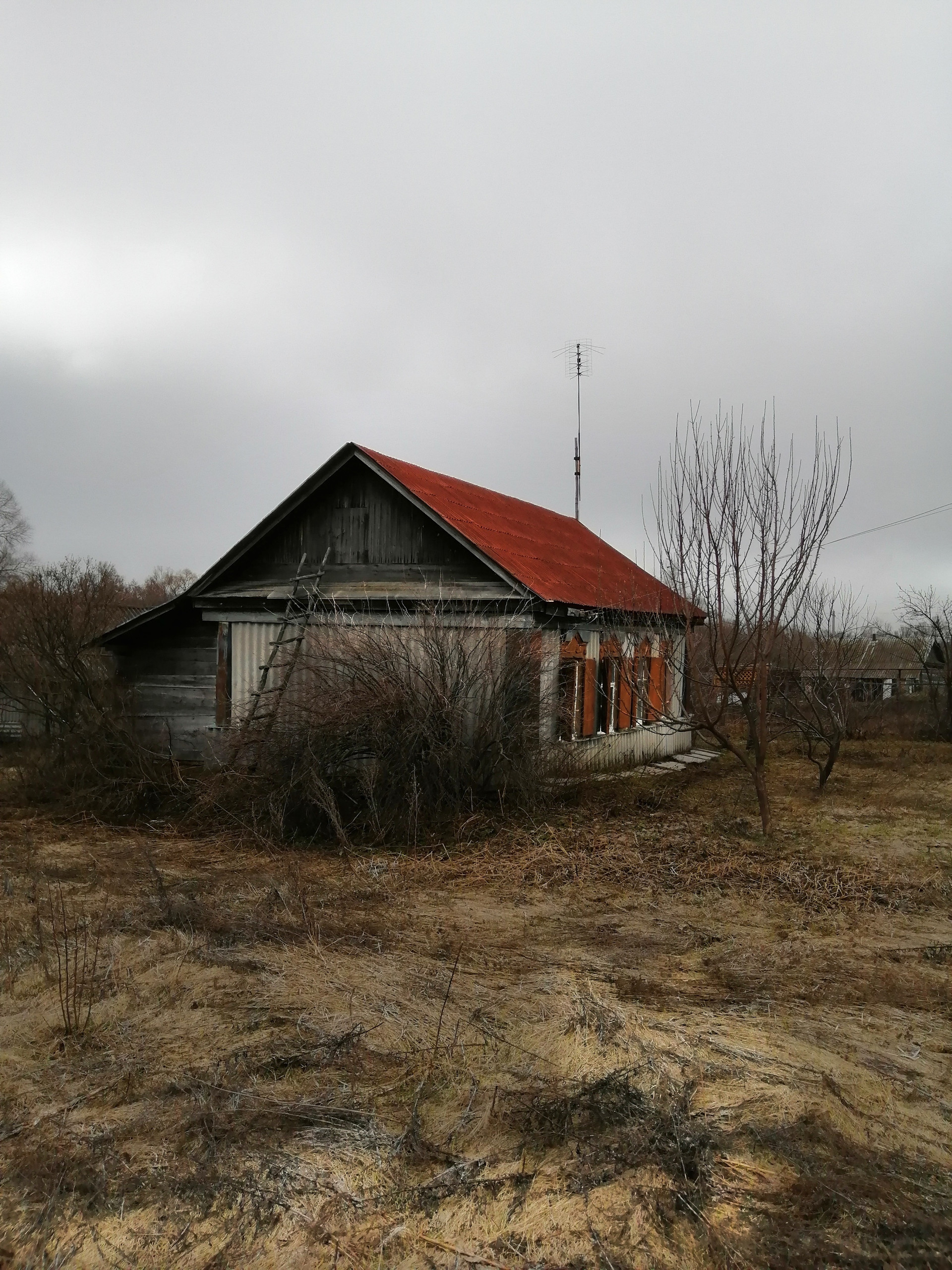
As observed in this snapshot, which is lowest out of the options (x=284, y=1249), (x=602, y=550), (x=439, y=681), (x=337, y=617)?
(x=284, y=1249)

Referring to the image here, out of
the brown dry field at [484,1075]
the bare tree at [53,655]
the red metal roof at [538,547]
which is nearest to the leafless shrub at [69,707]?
the bare tree at [53,655]

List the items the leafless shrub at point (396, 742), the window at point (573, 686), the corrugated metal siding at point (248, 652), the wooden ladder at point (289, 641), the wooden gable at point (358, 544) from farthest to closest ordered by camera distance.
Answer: the corrugated metal siding at point (248, 652), the wooden gable at point (358, 544), the window at point (573, 686), the wooden ladder at point (289, 641), the leafless shrub at point (396, 742)

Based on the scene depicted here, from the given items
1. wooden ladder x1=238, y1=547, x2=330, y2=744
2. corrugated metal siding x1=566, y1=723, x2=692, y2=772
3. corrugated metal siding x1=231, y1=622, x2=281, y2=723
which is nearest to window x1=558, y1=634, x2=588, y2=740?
corrugated metal siding x1=566, y1=723, x2=692, y2=772

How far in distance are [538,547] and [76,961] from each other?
39.7 ft

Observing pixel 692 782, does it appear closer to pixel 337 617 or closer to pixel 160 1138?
pixel 337 617

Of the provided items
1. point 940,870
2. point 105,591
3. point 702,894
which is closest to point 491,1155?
point 702,894

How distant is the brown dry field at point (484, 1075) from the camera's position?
3.56 meters

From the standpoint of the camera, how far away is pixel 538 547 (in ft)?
55.1

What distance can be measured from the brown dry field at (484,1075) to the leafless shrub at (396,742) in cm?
195

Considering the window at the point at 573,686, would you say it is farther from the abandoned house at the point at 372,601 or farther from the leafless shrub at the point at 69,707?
the leafless shrub at the point at 69,707

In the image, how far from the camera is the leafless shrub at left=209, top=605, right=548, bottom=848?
11234 millimetres

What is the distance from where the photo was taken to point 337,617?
539 inches

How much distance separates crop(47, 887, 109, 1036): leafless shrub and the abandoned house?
18.7 feet

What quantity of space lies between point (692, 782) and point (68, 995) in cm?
1166
